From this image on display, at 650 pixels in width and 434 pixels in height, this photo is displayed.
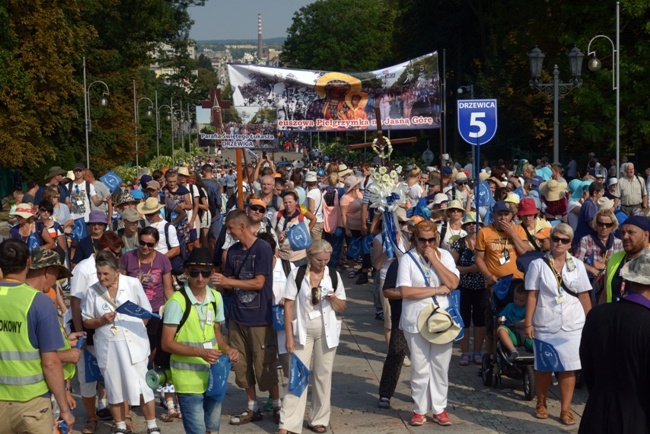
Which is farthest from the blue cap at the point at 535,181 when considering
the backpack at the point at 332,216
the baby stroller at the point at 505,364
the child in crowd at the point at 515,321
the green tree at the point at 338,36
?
the green tree at the point at 338,36

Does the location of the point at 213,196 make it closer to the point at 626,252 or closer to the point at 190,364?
the point at 190,364

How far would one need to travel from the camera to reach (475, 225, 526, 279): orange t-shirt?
1023cm

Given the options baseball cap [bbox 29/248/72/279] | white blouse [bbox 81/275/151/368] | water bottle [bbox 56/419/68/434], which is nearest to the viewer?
water bottle [bbox 56/419/68/434]

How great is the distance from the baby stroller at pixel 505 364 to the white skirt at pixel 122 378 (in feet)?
11.0

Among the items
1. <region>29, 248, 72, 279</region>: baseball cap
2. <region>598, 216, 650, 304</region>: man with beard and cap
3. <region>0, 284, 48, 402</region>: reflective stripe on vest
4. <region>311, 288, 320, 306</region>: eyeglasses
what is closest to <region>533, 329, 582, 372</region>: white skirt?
<region>598, 216, 650, 304</region>: man with beard and cap

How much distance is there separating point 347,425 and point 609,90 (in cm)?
3025

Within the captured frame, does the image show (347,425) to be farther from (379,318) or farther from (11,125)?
(11,125)

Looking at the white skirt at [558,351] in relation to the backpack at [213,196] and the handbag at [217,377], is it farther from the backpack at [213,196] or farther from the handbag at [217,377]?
the backpack at [213,196]

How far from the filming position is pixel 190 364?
282 inches

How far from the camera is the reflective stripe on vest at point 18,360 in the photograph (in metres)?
5.86

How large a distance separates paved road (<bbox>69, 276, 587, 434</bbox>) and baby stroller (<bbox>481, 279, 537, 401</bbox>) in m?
0.12

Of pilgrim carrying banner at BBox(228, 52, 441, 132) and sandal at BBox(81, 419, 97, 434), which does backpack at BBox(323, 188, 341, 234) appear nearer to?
pilgrim carrying banner at BBox(228, 52, 441, 132)

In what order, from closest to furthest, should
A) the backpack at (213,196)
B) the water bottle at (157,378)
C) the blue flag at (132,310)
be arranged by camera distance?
the water bottle at (157,378) < the blue flag at (132,310) < the backpack at (213,196)

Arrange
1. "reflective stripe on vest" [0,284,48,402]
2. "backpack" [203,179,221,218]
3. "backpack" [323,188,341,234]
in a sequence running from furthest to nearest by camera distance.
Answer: "backpack" [323,188,341,234], "backpack" [203,179,221,218], "reflective stripe on vest" [0,284,48,402]
